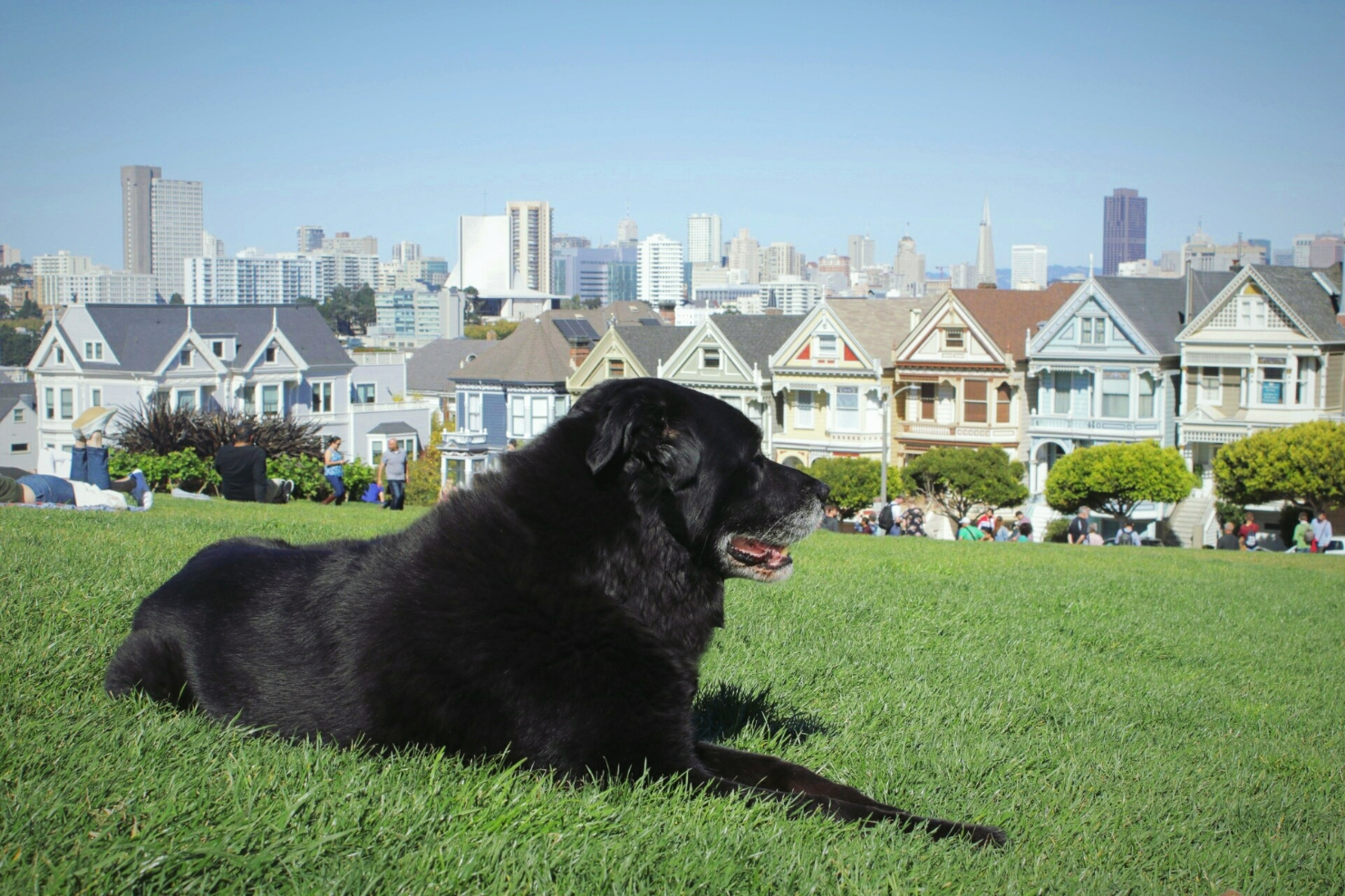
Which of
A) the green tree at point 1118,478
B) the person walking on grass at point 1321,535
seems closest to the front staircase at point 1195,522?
the green tree at point 1118,478

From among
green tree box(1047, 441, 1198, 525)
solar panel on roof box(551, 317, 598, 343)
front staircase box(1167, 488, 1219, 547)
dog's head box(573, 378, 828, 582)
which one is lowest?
front staircase box(1167, 488, 1219, 547)

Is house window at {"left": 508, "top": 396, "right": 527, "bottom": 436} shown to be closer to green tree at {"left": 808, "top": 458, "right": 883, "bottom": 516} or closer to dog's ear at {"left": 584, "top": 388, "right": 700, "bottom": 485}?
green tree at {"left": 808, "top": 458, "right": 883, "bottom": 516}

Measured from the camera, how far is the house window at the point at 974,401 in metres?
47.6

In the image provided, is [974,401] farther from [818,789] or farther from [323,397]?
[818,789]

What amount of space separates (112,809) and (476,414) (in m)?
55.3

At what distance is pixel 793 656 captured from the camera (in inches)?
241

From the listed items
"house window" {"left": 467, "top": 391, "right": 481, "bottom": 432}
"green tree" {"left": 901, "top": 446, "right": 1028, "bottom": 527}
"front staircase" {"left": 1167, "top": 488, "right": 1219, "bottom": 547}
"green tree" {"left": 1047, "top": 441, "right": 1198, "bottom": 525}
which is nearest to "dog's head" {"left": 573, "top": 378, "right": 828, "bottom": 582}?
"green tree" {"left": 1047, "top": 441, "right": 1198, "bottom": 525}

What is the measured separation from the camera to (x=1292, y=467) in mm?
35562

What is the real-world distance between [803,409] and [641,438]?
156 ft

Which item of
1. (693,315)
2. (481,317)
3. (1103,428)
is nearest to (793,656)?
(1103,428)

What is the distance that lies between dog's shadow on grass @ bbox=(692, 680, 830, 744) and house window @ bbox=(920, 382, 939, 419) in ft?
146

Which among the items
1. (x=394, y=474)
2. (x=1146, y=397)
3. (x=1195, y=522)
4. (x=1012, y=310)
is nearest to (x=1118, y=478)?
(x=1195, y=522)

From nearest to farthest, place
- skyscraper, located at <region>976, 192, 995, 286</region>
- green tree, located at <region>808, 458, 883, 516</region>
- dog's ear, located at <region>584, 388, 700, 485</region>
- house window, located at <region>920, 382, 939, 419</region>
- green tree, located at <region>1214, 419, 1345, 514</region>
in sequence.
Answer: dog's ear, located at <region>584, 388, 700, 485</region> → green tree, located at <region>1214, 419, 1345, 514</region> → green tree, located at <region>808, 458, 883, 516</region> → house window, located at <region>920, 382, 939, 419</region> → skyscraper, located at <region>976, 192, 995, 286</region>

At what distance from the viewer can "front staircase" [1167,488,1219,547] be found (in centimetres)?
4047
